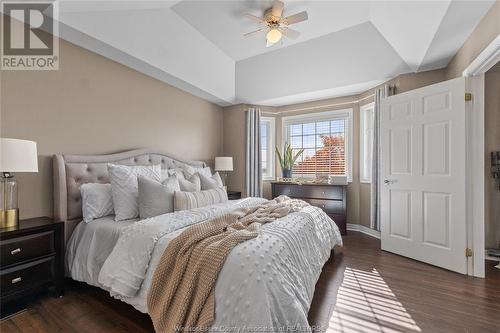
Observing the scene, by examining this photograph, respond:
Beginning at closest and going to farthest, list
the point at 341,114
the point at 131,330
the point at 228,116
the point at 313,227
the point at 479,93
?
the point at 131,330 → the point at 313,227 → the point at 479,93 → the point at 341,114 → the point at 228,116

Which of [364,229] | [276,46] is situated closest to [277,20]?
[276,46]

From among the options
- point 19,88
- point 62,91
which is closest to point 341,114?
point 62,91

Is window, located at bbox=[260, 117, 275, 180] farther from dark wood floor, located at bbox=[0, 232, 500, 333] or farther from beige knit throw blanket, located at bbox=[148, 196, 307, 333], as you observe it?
beige knit throw blanket, located at bbox=[148, 196, 307, 333]

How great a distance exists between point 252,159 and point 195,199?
2.47m

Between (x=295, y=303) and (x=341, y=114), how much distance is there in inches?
156

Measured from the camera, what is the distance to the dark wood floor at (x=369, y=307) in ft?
5.56

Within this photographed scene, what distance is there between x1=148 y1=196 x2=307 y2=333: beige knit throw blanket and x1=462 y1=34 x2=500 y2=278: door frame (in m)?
2.51

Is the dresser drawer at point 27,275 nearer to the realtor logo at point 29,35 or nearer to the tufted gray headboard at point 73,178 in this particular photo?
the tufted gray headboard at point 73,178

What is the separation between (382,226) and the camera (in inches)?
132

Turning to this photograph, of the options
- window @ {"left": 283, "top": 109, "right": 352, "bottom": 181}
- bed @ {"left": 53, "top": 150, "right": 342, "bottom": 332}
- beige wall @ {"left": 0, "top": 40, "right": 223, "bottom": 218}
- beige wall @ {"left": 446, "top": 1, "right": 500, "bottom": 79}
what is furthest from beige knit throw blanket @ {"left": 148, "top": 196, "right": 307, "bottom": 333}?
window @ {"left": 283, "top": 109, "right": 352, "bottom": 181}

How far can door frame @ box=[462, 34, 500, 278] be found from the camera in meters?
2.46

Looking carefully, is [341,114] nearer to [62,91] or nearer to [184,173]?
[184,173]

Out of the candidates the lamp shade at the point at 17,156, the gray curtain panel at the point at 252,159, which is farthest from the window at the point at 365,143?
the lamp shade at the point at 17,156

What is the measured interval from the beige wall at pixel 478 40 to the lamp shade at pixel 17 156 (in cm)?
393
